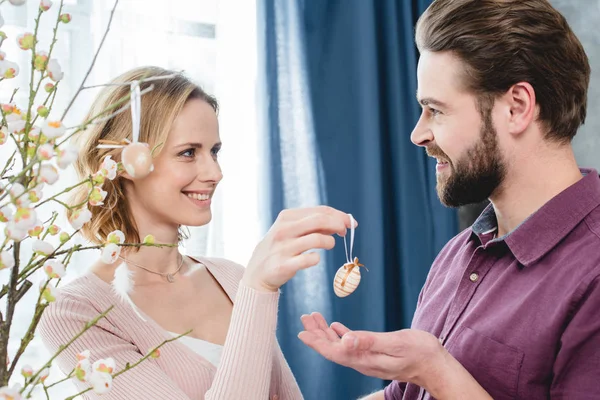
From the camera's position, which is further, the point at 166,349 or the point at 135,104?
the point at 166,349

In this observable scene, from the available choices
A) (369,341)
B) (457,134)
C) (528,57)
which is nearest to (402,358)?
(369,341)

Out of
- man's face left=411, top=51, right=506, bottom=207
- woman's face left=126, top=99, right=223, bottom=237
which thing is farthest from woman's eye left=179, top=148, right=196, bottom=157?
man's face left=411, top=51, right=506, bottom=207

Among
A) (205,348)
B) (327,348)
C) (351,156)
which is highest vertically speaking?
(351,156)

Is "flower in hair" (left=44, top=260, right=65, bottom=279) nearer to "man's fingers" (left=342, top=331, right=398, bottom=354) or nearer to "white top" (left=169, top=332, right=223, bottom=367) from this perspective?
"man's fingers" (left=342, top=331, right=398, bottom=354)

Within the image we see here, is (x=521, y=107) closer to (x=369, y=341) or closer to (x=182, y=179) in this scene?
(x=369, y=341)

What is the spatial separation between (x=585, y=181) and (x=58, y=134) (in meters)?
0.96

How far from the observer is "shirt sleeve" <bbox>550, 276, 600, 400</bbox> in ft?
3.10

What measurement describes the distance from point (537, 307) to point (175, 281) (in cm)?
84

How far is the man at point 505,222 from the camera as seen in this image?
98 cm

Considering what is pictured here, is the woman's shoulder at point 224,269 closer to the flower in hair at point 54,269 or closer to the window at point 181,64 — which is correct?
the window at point 181,64

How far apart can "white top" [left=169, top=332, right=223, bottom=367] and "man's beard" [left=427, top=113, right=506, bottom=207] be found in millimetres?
628

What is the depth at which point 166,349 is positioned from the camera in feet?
4.20

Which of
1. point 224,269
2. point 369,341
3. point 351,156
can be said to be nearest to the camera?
point 369,341

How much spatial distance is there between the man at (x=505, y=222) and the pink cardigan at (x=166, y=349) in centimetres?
10
